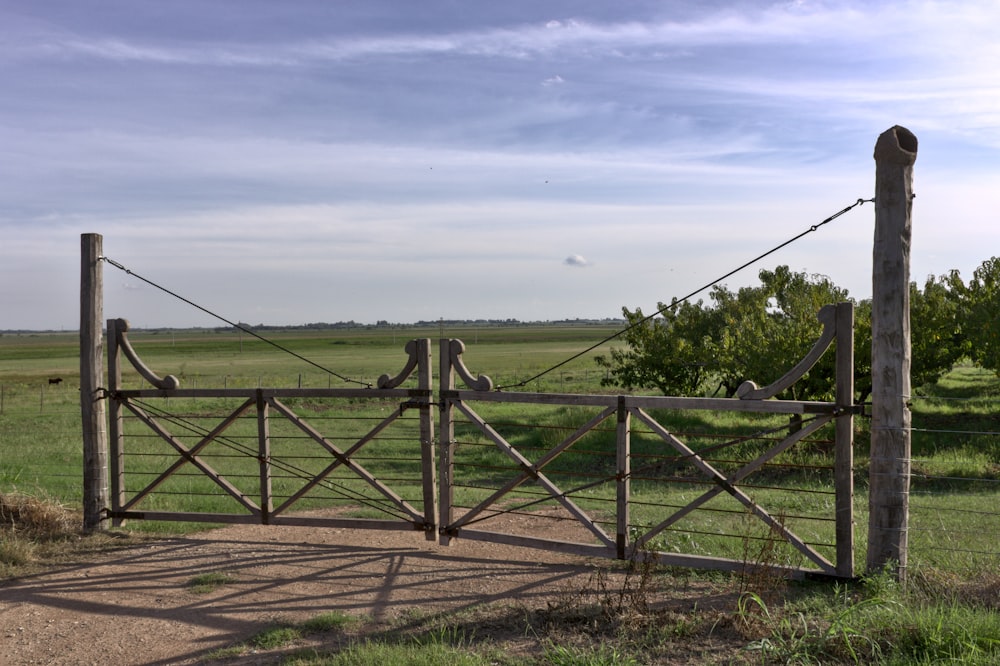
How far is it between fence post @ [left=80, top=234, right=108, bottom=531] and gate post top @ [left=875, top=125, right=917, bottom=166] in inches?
336

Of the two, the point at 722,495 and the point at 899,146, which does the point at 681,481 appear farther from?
the point at 722,495

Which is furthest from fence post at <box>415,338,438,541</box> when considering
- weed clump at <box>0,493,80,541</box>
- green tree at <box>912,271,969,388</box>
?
green tree at <box>912,271,969,388</box>

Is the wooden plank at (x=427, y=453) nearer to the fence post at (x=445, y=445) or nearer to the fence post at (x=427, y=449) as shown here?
the fence post at (x=427, y=449)

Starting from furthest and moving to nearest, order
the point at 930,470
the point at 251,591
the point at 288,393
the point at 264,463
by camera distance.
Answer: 1. the point at 930,470
2. the point at 264,463
3. the point at 288,393
4. the point at 251,591

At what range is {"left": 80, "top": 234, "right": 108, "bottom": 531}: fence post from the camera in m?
9.58

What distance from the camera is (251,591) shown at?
739cm

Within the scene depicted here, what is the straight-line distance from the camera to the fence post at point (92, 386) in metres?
9.58

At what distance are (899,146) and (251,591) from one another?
6913 millimetres

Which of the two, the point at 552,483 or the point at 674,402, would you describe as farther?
the point at 552,483

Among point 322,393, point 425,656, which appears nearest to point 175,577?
point 322,393

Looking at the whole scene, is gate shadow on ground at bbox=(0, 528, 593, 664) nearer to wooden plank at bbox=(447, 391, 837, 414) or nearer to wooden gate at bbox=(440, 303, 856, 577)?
wooden gate at bbox=(440, 303, 856, 577)

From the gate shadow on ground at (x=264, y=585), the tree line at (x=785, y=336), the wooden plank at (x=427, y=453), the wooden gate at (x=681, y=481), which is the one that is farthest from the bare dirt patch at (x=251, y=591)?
the tree line at (x=785, y=336)

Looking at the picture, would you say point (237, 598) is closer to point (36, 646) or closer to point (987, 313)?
point (36, 646)

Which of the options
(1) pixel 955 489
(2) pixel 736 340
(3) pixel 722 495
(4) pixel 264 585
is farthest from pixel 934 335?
(4) pixel 264 585
